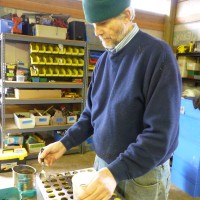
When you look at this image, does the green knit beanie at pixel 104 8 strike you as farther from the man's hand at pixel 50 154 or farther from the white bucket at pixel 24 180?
the white bucket at pixel 24 180

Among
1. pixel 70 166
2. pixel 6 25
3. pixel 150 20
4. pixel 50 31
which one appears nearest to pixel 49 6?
pixel 50 31

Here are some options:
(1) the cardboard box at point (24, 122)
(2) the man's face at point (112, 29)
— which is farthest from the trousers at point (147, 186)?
(1) the cardboard box at point (24, 122)

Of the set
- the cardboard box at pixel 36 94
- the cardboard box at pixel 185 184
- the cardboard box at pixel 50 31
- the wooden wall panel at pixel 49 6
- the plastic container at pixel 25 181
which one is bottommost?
the cardboard box at pixel 185 184

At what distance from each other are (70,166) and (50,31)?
1653 millimetres

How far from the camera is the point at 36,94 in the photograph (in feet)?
9.30

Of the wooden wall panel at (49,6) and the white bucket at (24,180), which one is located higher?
the wooden wall panel at (49,6)

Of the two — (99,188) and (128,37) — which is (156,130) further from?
(128,37)

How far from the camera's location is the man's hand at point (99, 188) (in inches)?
25.3

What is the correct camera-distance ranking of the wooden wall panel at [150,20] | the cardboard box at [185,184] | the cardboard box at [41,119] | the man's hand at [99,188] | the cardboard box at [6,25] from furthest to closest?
the wooden wall panel at [150,20], the cardboard box at [41,119], the cardboard box at [6,25], the cardboard box at [185,184], the man's hand at [99,188]

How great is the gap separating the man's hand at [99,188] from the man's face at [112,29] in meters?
0.49

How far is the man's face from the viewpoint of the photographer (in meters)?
0.81

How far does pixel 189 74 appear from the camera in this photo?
11.3ft

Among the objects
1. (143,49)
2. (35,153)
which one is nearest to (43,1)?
(35,153)

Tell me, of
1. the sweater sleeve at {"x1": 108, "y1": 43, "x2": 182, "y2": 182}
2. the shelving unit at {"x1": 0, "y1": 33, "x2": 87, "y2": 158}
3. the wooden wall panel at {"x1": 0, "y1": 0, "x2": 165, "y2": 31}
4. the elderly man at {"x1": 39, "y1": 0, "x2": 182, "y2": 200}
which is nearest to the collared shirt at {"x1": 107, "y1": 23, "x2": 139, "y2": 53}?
the elderly man at {"x1": 39, "y1": 0, "x2": 182, "y2": 200}
